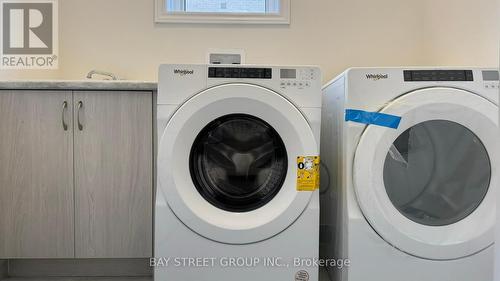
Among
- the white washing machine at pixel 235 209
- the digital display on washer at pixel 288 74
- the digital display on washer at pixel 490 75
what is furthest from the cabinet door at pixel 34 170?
the digital display on washer at pixel 490 75

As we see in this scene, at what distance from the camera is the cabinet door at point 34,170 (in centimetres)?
153

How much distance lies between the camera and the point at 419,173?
121 centimetres

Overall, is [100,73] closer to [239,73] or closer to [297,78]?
[239,73]

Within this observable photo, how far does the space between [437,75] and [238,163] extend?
737 mm

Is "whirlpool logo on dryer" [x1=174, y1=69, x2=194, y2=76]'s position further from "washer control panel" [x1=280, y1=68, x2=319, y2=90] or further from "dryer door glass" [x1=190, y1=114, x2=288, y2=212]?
"washer control panel" [x1=280, y1=68, x2=319, y2=90]

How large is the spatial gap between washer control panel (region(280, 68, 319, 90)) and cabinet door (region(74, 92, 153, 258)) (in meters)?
0.62

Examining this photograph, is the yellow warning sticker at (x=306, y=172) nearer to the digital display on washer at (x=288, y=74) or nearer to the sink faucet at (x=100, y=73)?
the digital display on washer at (x=288, y=74)

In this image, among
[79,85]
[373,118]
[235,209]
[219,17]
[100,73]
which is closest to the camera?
[373,118]

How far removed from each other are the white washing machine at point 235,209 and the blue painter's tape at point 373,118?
0.37ft

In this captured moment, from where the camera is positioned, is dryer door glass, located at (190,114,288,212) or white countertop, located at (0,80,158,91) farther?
white countertop, located at (0,80,158,91)

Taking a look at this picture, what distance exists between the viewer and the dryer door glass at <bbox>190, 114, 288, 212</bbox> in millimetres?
1282

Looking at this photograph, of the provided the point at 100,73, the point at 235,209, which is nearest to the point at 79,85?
the point at 100,73

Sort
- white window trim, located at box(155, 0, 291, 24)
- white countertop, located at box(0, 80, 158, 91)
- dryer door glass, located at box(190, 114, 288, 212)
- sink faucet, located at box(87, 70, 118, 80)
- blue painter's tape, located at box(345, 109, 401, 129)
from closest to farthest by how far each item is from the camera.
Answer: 1. blue painter's tape, located at box(345, 109, 401, 129)
2. dryer door glass, located at box(190, 114, 288, 212)
3. white countertop, located at box(0, 80, 158, 91)
4. sink faucet, located at box(87, 70, 118, 80)
5. white window trim, located at box(155, 0, 291, 24)

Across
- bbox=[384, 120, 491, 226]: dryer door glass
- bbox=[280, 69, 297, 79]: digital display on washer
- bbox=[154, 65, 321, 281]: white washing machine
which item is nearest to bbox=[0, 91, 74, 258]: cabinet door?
bbox=[154, 65, 321, 281]: white washing machine
